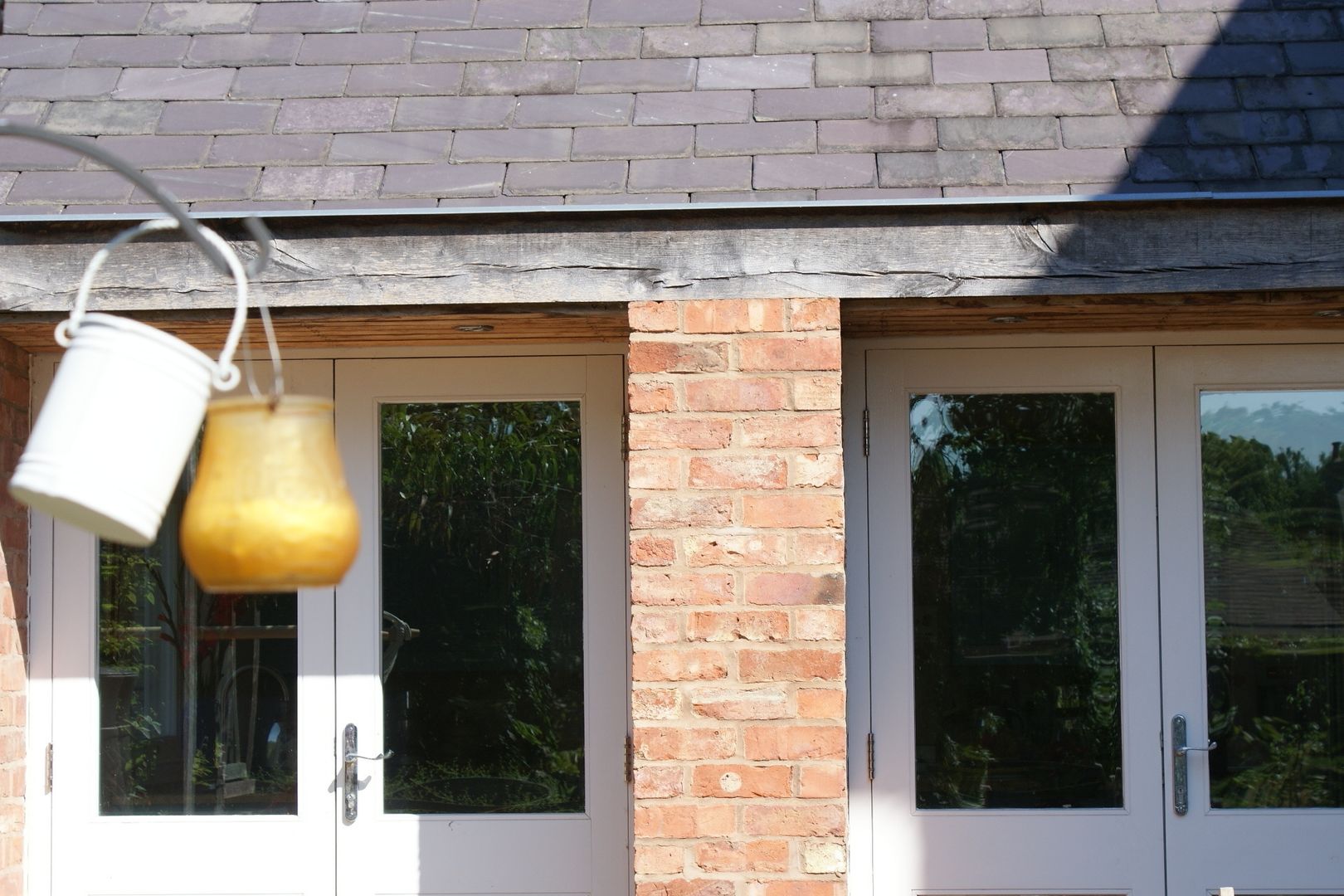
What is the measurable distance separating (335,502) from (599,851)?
2.60 metres

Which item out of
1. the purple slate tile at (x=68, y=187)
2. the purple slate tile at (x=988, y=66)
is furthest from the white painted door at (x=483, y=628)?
the purple slate tile at (x=988, y=66)

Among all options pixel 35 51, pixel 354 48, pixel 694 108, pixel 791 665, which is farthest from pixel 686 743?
pixel 35 51

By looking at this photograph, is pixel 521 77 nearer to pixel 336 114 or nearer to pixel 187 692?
Result: pixel 336 114

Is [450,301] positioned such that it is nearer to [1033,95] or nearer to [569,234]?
[569,234]

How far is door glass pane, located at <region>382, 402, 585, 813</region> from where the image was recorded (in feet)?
13.5

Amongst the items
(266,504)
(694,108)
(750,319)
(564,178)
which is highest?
(694,108)

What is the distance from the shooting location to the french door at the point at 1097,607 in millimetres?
3990

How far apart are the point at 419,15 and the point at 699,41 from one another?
0.84 metres

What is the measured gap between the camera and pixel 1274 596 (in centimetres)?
404

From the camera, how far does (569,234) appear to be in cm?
346

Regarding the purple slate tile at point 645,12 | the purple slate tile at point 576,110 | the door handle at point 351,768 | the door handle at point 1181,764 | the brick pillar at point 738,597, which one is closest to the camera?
the brick pillar at point 738,597

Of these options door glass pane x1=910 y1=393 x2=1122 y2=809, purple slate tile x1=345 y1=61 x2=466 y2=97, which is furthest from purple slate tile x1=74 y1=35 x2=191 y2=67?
door glass pane x1=910 y1=393 x2=1122 y2=809

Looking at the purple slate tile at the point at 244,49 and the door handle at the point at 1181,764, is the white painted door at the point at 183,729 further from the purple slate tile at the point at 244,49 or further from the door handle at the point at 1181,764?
the door handle at the point at 1181,764

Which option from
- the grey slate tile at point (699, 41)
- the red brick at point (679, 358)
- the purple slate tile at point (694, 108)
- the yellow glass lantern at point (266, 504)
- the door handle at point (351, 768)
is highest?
the grey slate tile at point (699, 41)
